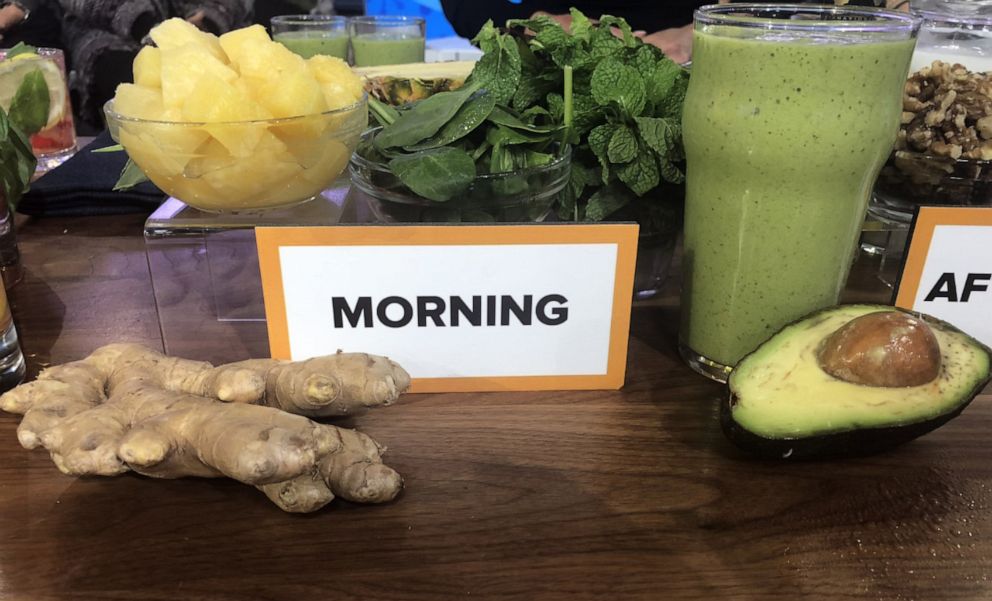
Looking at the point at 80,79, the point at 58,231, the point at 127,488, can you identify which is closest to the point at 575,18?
the point at 127,488

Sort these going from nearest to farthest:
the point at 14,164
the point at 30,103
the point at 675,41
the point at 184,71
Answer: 1. the point at 184,71
2. the point at 14,164
3. the point at 30,103
4. the point at 675,41

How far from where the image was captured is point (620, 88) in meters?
0.68

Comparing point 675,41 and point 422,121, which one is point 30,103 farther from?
point 675,41

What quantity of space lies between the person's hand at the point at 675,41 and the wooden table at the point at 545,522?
123cm

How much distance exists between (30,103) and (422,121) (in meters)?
0.60

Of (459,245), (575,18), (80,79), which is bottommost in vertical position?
(80,79)

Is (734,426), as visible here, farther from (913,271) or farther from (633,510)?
(913,271)

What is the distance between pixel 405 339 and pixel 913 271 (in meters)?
0.45

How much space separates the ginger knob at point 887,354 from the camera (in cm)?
53

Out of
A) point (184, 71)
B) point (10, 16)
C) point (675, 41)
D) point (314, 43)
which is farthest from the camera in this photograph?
point (10, 16)

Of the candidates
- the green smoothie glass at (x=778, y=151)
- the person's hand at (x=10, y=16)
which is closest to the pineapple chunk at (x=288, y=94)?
the green smoothie glass at (x=778, y=151)

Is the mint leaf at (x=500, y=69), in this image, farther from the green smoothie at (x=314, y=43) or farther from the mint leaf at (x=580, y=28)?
the green smoothie at (x=314, y=43)

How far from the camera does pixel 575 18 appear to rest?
0.77 m

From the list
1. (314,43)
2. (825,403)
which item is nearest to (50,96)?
(314,43)
